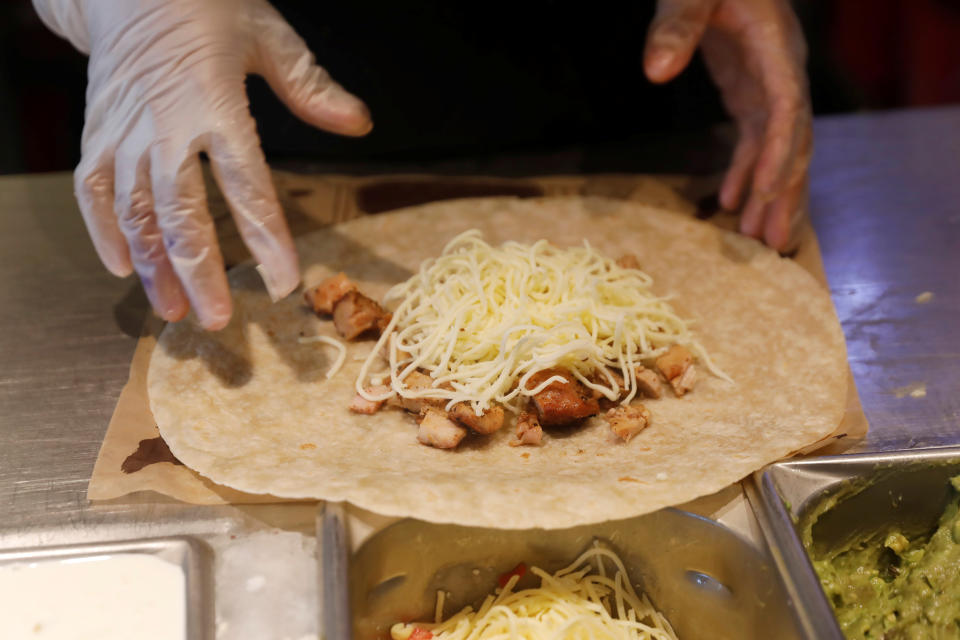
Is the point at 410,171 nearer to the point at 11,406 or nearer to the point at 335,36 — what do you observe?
the point at 335,36

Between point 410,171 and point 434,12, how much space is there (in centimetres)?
63

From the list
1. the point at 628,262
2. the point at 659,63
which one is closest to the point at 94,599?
the point at 628,262

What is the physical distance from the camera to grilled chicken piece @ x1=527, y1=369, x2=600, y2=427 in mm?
2197

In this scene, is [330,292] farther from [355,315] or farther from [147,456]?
[147,456]

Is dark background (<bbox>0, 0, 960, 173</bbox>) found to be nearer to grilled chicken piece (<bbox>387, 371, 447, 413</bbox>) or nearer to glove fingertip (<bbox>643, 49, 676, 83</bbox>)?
glove fingertip (<bbox>643, 49, 676, 83</bbox>)

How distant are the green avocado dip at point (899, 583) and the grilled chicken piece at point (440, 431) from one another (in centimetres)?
93

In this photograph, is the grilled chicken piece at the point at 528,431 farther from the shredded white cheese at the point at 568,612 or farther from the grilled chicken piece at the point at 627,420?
the shredded white cheese at the point at 568,612

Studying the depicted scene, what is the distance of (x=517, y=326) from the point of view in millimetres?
2314

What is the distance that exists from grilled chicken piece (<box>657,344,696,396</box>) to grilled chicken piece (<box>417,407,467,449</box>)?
0.62m

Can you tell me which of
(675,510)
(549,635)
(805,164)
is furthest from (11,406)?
(805,164)

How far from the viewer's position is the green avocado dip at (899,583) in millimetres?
1955

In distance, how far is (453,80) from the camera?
11.2 feet

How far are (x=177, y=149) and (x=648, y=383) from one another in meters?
1.45

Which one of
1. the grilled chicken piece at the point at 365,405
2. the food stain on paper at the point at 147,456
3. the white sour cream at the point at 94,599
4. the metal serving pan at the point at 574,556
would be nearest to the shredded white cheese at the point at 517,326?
the grilled chicken piece at the point at 365,405
